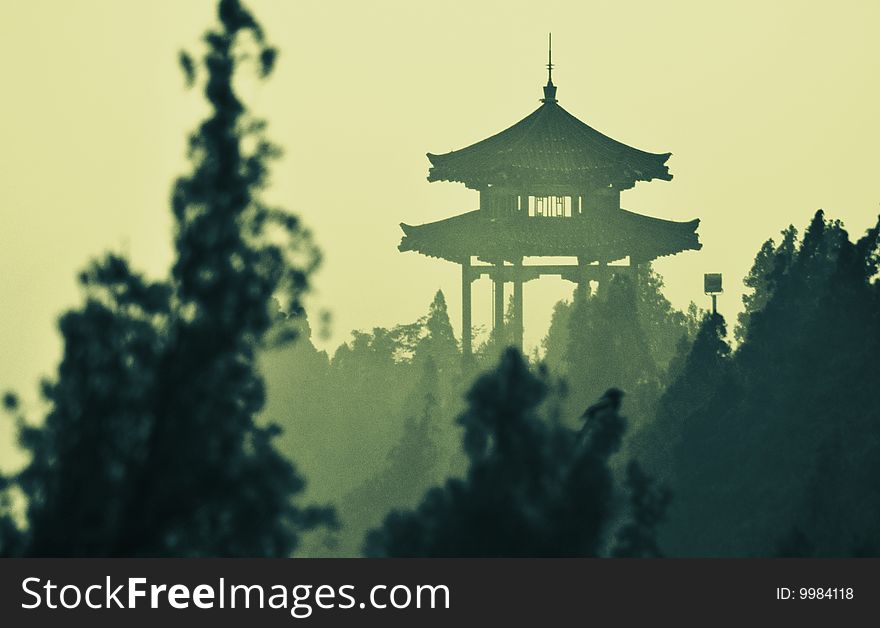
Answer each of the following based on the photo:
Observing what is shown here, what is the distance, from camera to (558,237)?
89.6 metres

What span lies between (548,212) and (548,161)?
1.64m

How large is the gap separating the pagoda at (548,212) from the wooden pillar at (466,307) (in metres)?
0.03

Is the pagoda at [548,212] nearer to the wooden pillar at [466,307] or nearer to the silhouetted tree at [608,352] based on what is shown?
the wooden pillar at [466,307]

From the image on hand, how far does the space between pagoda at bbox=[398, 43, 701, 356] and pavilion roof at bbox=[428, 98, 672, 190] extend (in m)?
0.03

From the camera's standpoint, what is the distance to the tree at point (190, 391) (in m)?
22.2

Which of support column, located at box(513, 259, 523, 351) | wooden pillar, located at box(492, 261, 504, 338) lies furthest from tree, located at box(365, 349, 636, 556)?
wooden pillar, located at box(492, 261, 504, 338)

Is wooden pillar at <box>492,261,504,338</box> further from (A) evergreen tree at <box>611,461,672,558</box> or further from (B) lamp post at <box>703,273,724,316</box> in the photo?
(A) evergreen tree at <box>611,461,672,558</box>

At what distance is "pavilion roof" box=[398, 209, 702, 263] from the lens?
8831 cm

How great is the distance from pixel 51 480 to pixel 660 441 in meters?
34.5

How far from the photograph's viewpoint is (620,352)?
78875 millimetres

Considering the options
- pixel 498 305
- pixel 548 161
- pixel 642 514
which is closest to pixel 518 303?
pixel 498 305

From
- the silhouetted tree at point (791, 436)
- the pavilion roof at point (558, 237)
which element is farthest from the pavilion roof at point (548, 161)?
the silhouetted tree at point (791, 436)

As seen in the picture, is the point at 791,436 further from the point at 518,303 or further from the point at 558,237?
the point at 518,303

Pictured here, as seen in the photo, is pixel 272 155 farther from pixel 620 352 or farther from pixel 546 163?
pixel 546 163
